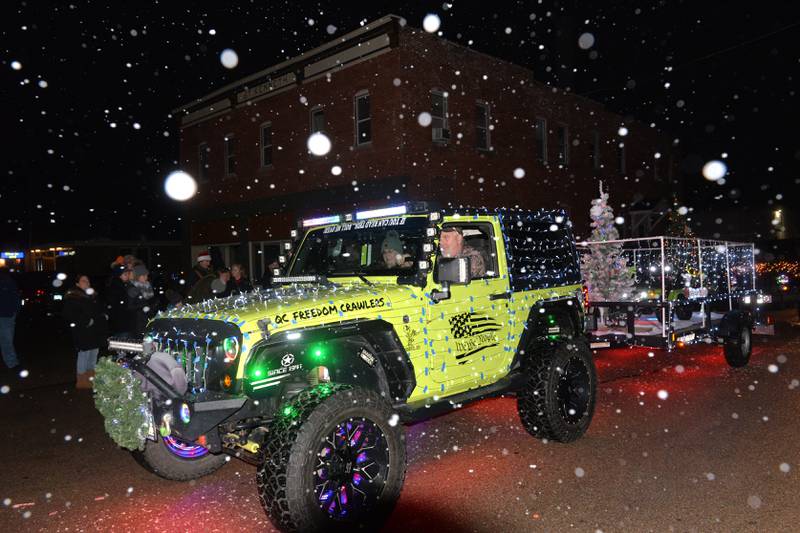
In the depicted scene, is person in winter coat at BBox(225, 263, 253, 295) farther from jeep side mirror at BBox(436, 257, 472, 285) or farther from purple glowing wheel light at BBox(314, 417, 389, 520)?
purple glowing wheel light at BBox(314, 417, 389, 520)

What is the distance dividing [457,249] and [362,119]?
12.2 m

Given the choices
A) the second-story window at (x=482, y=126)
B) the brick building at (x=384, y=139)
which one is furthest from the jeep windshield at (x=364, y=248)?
the second-story window at (x=482, y=126)

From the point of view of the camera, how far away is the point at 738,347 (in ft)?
30.7

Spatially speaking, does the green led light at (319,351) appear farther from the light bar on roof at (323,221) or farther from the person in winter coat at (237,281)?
the person in winter coat at (237,281)

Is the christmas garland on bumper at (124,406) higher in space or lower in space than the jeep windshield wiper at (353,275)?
lower

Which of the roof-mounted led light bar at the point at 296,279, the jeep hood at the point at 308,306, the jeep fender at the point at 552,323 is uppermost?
the roof-mounted led light bar at the point at 296,279

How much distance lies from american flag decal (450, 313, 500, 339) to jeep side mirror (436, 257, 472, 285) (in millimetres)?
514

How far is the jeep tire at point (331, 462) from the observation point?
3.69 meters

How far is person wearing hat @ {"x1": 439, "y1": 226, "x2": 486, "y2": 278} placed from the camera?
18.0 ft

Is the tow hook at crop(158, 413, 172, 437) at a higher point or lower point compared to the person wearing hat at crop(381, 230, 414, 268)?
lower

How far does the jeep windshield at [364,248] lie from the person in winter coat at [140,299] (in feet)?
14.8

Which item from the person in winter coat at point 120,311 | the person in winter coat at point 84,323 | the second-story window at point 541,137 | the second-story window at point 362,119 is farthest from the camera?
the second-story window at point 541,137

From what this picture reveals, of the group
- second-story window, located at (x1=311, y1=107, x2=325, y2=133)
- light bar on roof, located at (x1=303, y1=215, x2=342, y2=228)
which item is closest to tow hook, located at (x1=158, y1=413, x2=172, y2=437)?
light bar on roof, located at (x1=303, y1=215, x2=342, y2=228)

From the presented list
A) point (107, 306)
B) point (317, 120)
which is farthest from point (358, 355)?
point (317, 120)
